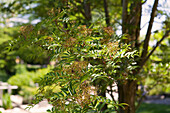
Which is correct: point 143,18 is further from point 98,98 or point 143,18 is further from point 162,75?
point 98,98

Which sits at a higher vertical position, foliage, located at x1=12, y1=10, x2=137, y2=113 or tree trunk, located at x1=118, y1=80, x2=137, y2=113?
foliage, located at x1=12, y1=10, x2=137, y2=113

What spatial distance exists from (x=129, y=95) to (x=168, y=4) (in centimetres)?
141

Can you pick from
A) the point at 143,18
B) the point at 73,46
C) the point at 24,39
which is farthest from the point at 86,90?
the point at 143,18

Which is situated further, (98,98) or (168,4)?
(168,4)

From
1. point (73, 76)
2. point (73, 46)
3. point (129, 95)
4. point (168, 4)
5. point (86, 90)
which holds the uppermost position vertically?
point (168, 4)

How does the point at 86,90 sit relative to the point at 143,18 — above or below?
below

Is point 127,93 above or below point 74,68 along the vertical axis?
below

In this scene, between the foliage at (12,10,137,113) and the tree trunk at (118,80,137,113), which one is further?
the tree trunk at (118,80,137,113)

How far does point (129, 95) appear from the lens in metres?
2.59

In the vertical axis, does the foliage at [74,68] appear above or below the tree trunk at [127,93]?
above

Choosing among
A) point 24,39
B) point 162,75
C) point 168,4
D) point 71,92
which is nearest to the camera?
point 71,92

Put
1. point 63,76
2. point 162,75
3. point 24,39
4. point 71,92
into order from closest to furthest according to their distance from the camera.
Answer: point 71,92, point 63,76, point 24,39, point 162,75

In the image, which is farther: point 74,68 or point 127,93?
point 127,93

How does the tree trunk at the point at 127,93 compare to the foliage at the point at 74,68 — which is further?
the tree trunk at the point at 127,93
